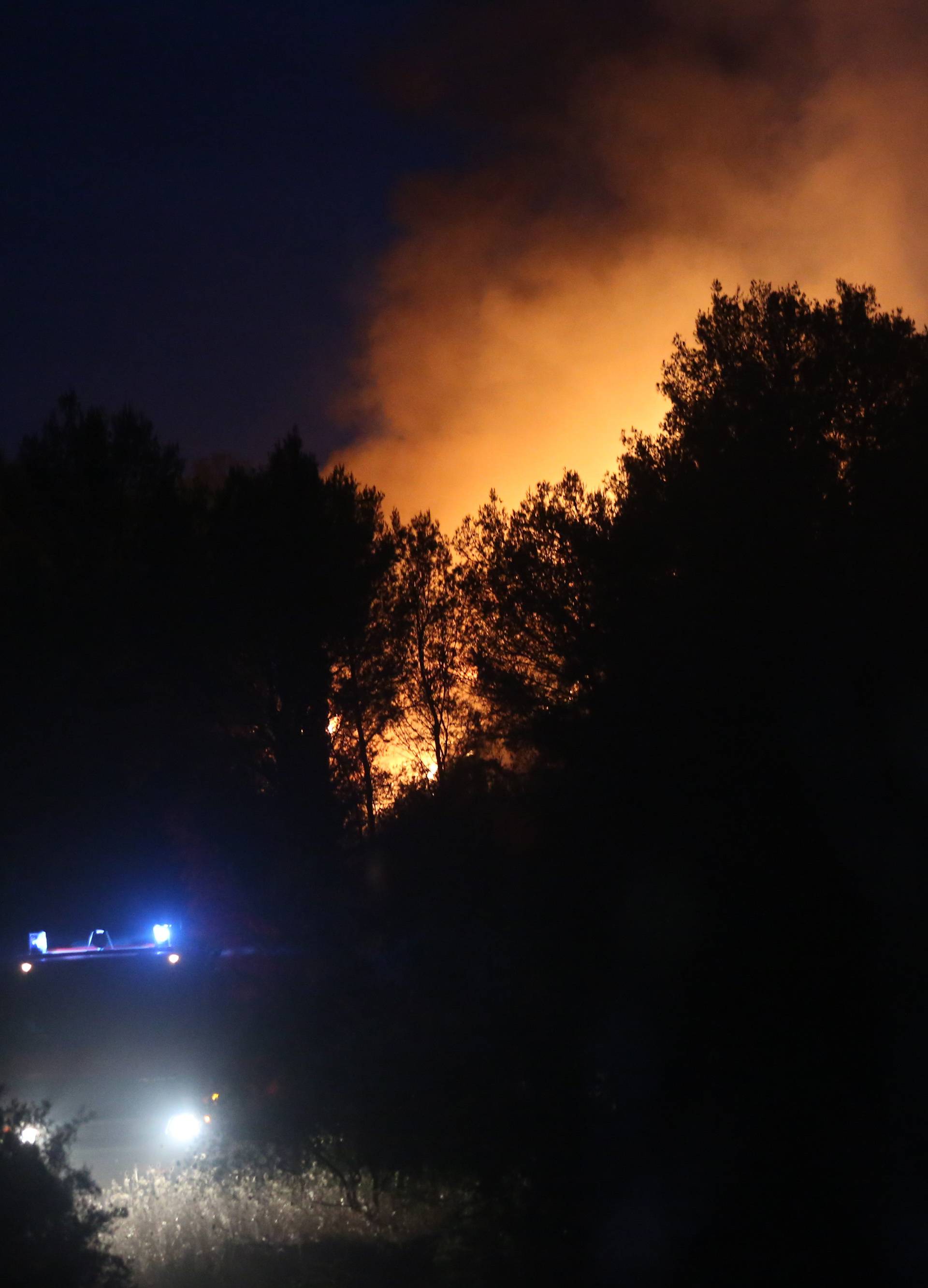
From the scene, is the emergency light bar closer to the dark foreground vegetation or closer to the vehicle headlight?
the dark foreground vegetation

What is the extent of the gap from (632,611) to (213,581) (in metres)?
12.6

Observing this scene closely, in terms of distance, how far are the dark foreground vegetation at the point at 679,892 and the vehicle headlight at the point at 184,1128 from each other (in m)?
0.53

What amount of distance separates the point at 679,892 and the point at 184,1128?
16.7 ft

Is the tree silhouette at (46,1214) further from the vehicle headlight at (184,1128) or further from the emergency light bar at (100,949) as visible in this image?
the emergency light bar at (100,949)

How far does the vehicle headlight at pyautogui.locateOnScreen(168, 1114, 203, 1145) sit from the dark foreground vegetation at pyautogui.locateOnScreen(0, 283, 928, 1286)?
53 centimetres

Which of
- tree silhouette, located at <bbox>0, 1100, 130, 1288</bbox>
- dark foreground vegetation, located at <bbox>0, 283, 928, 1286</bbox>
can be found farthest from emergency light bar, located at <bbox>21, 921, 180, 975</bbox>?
tree silhouette, located at <bbox>0, 1100, 130, 1288</bbox>

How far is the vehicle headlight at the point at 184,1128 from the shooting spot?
10125 mm

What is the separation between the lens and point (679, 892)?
8164mm

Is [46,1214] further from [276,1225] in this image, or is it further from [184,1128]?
[184,1128]

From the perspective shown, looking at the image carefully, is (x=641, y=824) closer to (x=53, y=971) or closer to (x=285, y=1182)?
(x=285, y=1182)

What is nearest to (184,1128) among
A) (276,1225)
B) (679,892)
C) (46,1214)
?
(276,1225)

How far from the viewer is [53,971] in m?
11.7

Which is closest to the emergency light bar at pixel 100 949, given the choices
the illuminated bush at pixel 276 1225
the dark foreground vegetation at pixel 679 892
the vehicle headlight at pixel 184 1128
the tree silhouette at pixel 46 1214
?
the dark foreground vegetation at pixel 679 892

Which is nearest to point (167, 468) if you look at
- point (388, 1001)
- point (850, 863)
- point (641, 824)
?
point (388, 1001)
